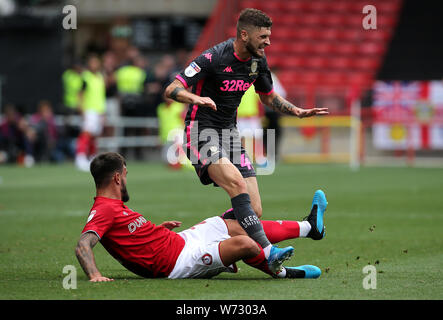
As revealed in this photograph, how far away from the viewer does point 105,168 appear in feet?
19.5

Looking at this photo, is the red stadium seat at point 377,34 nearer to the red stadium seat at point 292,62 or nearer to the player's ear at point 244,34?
the red stadium seat at point 292,62

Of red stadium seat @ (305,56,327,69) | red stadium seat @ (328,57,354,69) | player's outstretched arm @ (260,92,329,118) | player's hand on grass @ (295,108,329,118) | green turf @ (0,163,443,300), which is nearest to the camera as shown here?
green turf @ (0,163,443,300)

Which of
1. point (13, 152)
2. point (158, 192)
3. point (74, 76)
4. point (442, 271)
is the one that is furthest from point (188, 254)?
point (74, 76)

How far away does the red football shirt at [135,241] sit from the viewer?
589 centimetres

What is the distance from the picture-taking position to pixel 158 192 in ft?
44.9

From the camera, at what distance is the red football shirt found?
19.3 feet

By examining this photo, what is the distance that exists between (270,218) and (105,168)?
405 centimetres

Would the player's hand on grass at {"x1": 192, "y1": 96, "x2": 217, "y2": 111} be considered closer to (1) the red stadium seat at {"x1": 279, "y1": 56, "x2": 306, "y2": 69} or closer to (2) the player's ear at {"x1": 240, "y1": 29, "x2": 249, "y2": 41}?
(2) the player's ear at {"x1": 240, "y1": 29, "x2": 249, "y2": 41}

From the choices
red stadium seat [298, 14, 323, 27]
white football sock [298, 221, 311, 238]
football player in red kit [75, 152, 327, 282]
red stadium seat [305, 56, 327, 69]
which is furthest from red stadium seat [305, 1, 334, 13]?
football player in red kit [75, 152, 327, 282]

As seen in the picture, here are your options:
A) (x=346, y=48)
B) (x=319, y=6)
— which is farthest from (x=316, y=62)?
(x=319, y=6)

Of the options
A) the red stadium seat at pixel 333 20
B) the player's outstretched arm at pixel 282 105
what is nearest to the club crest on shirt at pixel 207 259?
the player's outstretched arm at pixel 282 105

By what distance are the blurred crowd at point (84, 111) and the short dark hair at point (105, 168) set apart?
13.5 meters

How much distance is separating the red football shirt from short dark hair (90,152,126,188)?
0.43 feet

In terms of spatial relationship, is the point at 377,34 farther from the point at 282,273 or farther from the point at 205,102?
the point at 282,273
